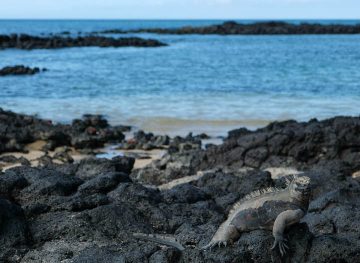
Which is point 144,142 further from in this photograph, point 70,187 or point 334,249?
point 334,249

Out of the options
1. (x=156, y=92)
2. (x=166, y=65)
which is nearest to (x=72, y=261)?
(x=156, y=92)

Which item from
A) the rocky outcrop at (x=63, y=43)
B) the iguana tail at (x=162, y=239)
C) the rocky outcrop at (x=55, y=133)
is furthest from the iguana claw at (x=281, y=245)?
the rocky outcrop at (x=63, y=43)

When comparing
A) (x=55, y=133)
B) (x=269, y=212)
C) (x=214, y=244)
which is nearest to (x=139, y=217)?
(x=214, y=244)

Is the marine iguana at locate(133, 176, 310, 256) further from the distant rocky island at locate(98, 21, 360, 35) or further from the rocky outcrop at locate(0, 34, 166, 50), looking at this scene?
the distant rocky island at locate(98, 21, 360, 35)

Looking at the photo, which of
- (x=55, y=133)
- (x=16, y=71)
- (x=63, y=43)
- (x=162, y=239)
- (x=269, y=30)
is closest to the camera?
(x=162, y=239)

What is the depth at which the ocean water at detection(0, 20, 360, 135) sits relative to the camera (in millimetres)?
21328

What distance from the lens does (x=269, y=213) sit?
500 cm

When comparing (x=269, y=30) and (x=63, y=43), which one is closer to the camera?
(x=63, y=43)

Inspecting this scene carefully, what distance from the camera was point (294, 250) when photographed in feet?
16.1

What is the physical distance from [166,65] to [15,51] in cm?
1995

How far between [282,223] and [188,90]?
79.6 feet

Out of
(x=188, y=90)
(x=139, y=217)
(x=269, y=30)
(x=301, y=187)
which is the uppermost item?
(x=301, y=187)

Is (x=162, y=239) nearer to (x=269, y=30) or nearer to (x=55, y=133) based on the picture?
(x=55, y=133)

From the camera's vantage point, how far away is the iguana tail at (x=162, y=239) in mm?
5242
